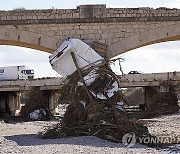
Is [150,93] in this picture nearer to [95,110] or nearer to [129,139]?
[95,110]

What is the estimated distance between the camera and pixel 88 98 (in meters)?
Result: 15.0

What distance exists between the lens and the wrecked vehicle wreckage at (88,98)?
13462 mm

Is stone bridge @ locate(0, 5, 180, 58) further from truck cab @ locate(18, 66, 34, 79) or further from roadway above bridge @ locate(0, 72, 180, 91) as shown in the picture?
truck cab @ locate(18, 66, 34, 79)

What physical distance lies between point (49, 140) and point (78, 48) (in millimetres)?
4074

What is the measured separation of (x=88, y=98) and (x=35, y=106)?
11.5 metres

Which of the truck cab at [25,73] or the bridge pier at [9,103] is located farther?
the truck cab at [25,73]

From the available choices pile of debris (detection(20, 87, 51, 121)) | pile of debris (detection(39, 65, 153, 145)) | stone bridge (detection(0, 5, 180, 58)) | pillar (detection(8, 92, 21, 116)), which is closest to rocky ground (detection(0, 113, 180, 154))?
pile of debris (detection(39, 65, 153, 145))

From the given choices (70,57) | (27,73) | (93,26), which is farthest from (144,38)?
(27,73)

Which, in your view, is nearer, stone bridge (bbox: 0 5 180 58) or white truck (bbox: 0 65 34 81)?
stone bridge (bbox: 0 5 180 58)

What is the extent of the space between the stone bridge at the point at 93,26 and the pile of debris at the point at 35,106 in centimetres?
688

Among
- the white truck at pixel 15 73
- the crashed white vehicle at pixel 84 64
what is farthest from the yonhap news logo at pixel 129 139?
the white truck at pixel 15 73

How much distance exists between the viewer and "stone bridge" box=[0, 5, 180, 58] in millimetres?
18281

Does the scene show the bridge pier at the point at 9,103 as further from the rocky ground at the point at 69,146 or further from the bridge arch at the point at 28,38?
the rocky ground at the point at 69,146

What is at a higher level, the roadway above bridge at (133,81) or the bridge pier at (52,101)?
the roadway above bridge at (133,81)
